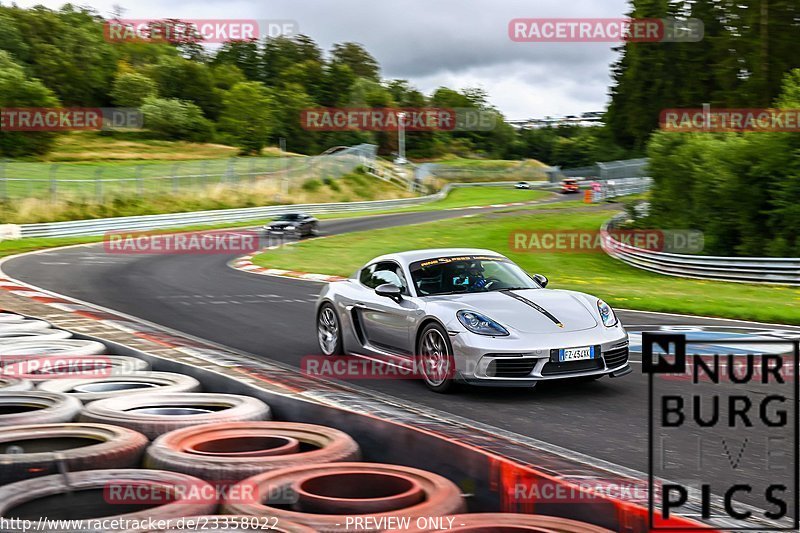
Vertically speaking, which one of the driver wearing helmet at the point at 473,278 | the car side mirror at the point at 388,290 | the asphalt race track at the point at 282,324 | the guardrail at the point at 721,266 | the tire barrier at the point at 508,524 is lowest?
the guardrail at the point at 721,266

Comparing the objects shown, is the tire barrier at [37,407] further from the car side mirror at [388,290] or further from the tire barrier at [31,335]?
the car side mirror at [388,290]

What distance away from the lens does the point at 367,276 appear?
996cm

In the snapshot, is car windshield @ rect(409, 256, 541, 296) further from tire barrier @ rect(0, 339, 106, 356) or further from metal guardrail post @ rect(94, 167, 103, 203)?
metal guardrail post @ rect(94, 167, 103, 203)

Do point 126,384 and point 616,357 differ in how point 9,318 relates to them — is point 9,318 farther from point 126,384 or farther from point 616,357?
point 616,357

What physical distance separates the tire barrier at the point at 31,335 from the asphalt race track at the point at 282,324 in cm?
217

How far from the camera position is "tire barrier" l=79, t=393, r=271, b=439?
17.5 feet

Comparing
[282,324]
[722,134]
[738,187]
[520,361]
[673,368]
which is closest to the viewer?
[520,361]

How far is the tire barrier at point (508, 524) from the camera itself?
11.2ft

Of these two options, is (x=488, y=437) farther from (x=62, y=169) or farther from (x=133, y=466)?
(x=62, y=169)

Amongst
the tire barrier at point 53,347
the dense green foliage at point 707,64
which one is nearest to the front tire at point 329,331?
the tire barrier at point 53,347

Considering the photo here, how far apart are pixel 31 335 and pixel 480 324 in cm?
452

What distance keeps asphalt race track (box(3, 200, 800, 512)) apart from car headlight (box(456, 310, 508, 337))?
59 cm

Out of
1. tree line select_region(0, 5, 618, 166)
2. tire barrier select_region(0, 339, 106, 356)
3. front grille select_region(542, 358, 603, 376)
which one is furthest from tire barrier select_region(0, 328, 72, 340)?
tree line select_region(0, 5, 618, 166)

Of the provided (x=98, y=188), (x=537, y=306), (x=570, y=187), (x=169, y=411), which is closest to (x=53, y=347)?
(x=169, y=411)
